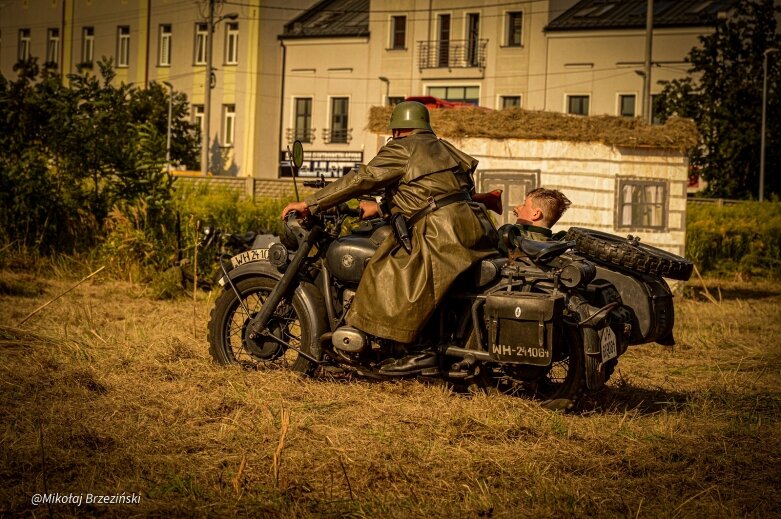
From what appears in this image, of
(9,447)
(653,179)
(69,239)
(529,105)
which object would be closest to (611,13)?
(529,105)

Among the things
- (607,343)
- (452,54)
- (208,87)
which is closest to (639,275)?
(607,343)

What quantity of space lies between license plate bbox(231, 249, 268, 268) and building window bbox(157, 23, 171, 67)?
48841 millimetres

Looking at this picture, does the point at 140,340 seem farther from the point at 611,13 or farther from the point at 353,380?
the point at 611,13

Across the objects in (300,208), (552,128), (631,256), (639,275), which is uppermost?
(552,128)

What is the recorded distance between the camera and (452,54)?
48.5 meters

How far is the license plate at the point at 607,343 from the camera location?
6.21 m

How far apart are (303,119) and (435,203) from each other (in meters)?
45.9

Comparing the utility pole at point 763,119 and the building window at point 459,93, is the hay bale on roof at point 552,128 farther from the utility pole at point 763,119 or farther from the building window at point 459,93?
the building window at point 459,93

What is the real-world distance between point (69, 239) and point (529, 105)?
33.5m

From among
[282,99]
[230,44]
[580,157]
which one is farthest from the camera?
[230,44]

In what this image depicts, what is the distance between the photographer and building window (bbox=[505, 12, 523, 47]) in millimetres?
47375

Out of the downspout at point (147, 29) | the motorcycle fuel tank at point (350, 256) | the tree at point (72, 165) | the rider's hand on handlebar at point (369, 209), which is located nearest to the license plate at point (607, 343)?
the motorcycle fuel tank at point (350, 256)

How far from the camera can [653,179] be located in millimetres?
16125

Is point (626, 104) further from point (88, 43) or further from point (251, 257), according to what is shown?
point (251, 257)
